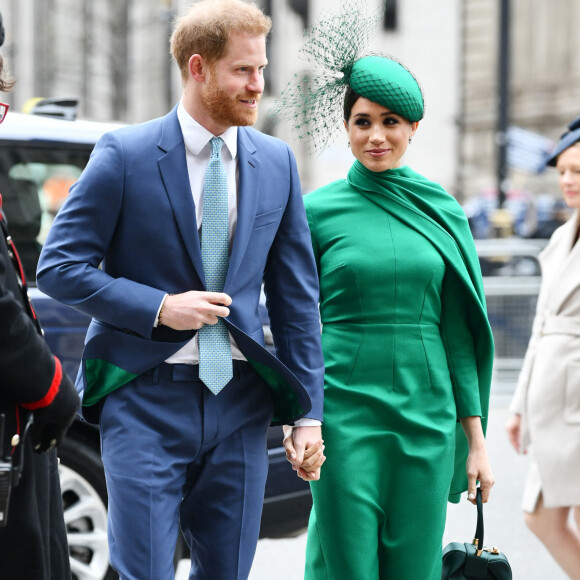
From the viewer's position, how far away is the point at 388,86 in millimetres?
3303

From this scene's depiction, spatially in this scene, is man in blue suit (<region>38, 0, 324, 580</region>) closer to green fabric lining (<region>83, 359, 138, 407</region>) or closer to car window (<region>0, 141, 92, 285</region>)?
green fabric lining (<region>83, 359, 138, 407</region>)

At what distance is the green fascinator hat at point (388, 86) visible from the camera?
3301 millimetres

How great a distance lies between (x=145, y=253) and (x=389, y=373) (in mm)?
854

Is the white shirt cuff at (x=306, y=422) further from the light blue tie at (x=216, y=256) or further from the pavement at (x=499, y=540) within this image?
the pavement at (x=499, y=540)

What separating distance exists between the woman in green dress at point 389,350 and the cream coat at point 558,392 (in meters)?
0.89

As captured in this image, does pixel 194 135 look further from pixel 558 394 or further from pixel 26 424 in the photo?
pixel 558 394

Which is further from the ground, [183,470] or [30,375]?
[30,375]

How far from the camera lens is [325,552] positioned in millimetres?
3252

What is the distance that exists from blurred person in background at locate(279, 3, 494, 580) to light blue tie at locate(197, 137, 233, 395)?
1.81 feet

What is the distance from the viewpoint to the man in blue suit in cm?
275

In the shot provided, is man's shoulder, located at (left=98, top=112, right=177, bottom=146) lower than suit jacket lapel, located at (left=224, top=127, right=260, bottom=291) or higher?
higher

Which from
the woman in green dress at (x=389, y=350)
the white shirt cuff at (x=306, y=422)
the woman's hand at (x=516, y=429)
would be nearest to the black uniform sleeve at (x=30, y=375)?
the white shirt cuff at (x=306, y=422)

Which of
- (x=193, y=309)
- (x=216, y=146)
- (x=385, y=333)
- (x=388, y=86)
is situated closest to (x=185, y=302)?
(x=193, y=309)

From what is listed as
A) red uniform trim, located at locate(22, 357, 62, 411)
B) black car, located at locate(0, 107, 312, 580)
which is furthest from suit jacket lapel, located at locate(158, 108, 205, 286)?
black car, located at locate(0, 107, 312, 580)
